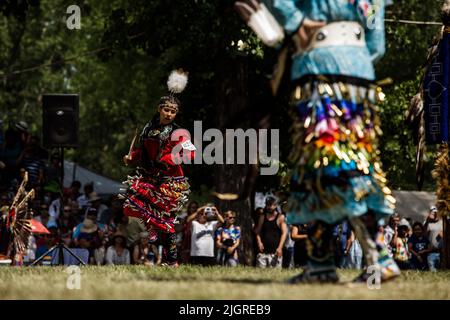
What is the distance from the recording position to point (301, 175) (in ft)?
23.7

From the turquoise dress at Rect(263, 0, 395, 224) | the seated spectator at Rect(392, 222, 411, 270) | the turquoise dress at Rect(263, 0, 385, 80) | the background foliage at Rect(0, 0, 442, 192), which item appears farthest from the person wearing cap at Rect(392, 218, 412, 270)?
the turquoise dress at Rect(263, 0, 385, 80)

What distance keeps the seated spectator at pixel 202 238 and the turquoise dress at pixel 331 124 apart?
889cm

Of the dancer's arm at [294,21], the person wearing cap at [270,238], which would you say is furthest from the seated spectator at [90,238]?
the dancer's arm at [294,21]

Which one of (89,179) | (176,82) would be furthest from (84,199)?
(176,82)

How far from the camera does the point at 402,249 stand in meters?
17.5

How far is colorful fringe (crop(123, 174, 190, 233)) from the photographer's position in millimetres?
11078

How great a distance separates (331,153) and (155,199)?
14.0ft

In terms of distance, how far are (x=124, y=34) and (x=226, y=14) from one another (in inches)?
127

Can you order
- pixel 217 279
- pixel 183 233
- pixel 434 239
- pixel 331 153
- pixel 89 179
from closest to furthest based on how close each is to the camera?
pixel 331 153 < pixel 217 279 < pixel 183 233 < pixel 434 239 < pixel 89 179

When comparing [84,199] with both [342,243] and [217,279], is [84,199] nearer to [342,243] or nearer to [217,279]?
[342,243]

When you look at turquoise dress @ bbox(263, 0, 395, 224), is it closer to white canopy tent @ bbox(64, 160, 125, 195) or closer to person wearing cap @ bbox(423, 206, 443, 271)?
person wearing cap @ bbox(423, 206, 443, 271)

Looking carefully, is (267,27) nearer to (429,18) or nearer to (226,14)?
(226,14)

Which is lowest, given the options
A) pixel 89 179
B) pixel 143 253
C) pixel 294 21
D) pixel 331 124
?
pixel 143 253

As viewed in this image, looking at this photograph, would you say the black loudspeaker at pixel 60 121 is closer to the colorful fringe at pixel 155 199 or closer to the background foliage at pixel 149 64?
the background foliage at pixel 149 64
